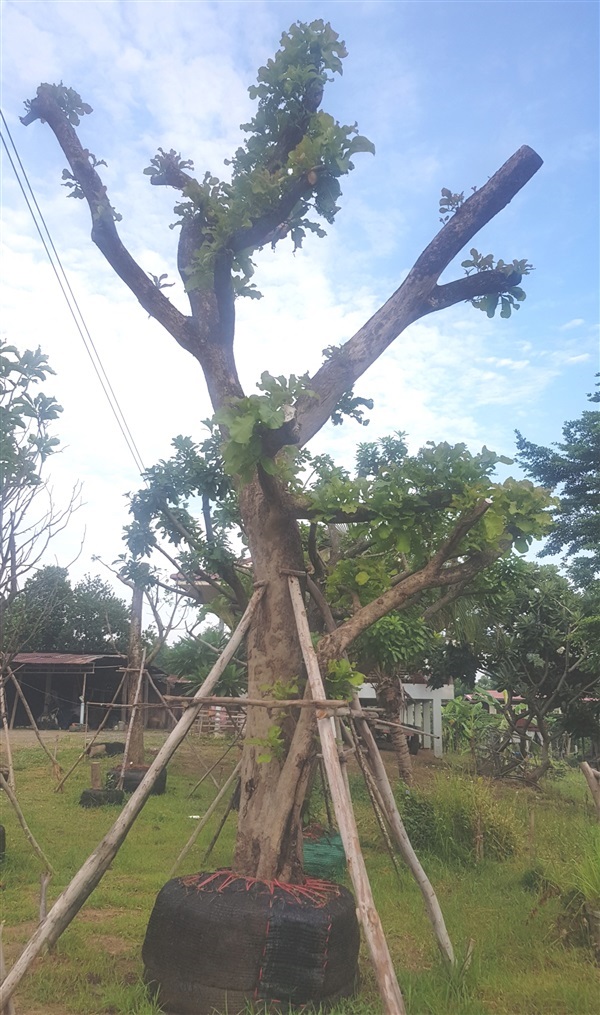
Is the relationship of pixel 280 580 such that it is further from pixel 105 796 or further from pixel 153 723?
pixel 153 723

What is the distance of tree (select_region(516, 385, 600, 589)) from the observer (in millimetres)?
14750

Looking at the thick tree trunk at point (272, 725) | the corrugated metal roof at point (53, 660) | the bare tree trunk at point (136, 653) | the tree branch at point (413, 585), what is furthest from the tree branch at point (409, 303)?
the corrugated metal roof at point (53, 660)

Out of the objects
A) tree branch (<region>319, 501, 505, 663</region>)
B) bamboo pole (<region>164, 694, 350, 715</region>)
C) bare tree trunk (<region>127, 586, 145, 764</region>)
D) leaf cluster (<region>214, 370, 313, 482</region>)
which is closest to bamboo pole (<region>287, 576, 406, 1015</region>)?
bamboo pole (<region>164, 694, 350, 715</region>)

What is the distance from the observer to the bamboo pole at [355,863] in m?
3.40

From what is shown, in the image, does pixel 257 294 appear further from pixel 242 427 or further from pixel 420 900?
pixel 420 900

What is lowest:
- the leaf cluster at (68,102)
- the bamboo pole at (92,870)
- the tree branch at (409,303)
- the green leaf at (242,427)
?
the bamboo pole at (92,870)

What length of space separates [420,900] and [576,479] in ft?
35.0

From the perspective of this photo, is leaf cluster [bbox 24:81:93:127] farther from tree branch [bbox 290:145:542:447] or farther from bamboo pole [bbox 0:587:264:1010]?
bamboo pole [bbox 0:587:264:1010]

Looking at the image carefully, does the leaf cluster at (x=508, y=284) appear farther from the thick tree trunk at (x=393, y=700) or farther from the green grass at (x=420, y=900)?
the thick tree trunk at (x=393, y=700)

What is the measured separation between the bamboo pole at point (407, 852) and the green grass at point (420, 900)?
160mm

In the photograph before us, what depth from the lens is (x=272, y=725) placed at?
5.18 m

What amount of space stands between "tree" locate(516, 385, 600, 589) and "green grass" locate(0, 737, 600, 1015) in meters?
5.37

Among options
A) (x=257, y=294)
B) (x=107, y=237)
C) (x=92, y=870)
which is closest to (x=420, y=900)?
(x=92, y=870)

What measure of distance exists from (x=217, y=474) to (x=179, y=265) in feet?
10.7
